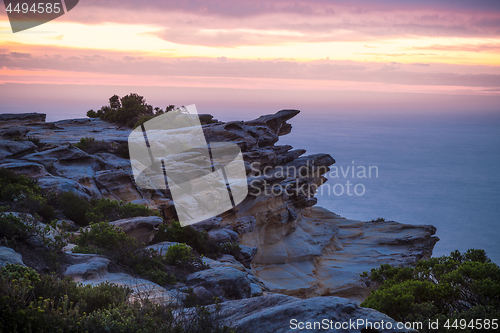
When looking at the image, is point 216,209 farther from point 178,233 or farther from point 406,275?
point 406,275

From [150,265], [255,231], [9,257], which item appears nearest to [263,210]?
[255,231]

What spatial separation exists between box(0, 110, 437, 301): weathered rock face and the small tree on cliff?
167 centimetres

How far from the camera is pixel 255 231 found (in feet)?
83.0

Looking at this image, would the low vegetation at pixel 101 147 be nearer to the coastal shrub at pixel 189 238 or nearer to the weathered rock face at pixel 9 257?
the coastal shrub at pixel 189 238

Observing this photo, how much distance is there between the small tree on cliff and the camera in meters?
35.4

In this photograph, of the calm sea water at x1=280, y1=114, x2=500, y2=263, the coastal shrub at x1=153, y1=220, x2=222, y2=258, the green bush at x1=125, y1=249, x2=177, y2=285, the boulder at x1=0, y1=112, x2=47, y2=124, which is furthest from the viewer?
the calm sea water at x1=280, y1=114, x2=500, y2=263

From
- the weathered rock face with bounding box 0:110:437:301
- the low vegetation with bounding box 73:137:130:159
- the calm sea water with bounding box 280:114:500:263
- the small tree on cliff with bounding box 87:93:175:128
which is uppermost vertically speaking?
the small tree on cliff with bounding box 87:93:175:128

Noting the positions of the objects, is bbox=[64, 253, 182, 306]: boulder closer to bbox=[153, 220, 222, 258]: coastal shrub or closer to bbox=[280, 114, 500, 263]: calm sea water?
bbox=[153, 220, 222, 258]: coastal shrub

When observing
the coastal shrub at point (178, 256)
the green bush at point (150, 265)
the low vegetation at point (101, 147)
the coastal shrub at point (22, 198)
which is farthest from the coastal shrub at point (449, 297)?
the low vegetation at point (101, 147)

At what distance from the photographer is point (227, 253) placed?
658 inches

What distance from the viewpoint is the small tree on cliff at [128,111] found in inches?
1393

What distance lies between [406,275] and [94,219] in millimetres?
12548

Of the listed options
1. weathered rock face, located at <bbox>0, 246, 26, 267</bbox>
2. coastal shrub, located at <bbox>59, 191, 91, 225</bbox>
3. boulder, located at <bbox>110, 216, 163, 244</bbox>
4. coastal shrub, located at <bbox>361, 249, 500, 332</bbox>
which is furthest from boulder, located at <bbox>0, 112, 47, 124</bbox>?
coastal shrub, located at <bbox>361, 249, 500, 332</bbox>

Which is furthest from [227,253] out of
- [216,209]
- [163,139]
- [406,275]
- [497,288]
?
[163,139]
